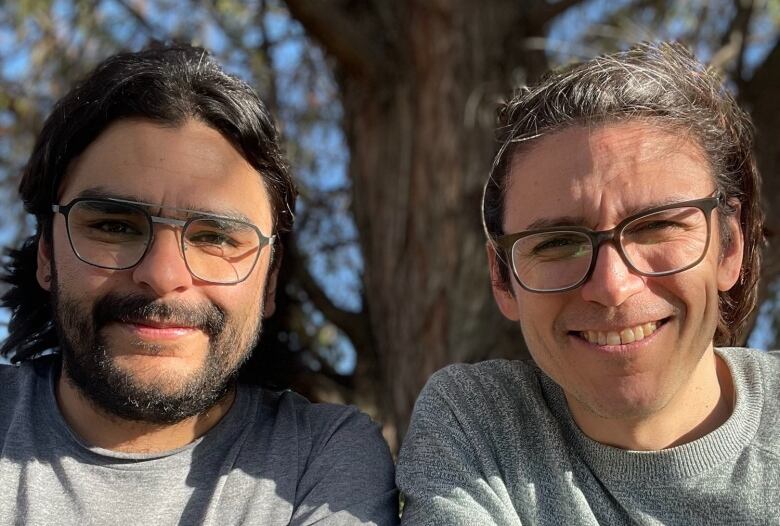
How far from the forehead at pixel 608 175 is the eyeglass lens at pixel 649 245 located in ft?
0.11

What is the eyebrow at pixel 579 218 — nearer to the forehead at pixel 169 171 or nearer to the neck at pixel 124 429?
the forehead at pixel 169 171

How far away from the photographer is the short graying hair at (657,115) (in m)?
2.12

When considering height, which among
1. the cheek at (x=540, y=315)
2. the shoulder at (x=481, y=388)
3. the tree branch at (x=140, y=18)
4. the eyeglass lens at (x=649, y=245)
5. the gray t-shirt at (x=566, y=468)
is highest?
the tree branch at (x=140, y=18)

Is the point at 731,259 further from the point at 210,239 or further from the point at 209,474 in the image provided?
the point at 209,474

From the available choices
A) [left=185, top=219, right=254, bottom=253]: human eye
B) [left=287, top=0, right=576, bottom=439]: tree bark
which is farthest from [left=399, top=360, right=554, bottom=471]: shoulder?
[left=287, top=0, right=576, bottom=439]: tree bark

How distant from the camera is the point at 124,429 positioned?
235cm

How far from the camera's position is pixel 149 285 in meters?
2.20

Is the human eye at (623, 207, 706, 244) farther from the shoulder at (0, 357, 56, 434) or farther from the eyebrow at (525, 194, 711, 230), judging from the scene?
the shoulder at (0, 357, 56, 434)

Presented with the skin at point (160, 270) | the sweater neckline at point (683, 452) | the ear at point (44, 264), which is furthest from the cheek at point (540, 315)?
the ear at point (44, 264)

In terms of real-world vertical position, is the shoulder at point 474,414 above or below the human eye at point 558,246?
below

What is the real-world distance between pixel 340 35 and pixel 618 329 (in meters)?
2.18

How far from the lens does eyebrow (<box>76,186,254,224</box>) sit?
2252 millimetres

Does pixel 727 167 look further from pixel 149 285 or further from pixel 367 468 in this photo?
pixel 149 285

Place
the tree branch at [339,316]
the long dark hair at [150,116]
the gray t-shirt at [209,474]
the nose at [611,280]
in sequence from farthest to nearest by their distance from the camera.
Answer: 1. the tree branch at [339,316]
2. the long dark hair at [150,116]
3. the gray t-shirt at [209,474]
4. the nose at [611,280]
